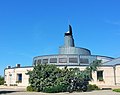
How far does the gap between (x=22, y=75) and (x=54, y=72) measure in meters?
27.1

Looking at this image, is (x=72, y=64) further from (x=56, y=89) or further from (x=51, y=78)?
(x=56, y=89)

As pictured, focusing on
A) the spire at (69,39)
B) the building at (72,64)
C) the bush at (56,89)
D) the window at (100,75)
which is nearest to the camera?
the bush at (56,89)

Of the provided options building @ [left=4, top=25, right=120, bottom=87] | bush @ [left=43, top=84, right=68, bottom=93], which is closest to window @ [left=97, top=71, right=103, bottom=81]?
building @ [left=4, top=25, right=120, bottom=87]

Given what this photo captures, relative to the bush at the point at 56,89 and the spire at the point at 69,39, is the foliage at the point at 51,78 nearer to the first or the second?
the bush at the point at 56,89

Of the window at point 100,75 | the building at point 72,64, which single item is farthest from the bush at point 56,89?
the window at point 100,75

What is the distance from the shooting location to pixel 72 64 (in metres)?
61.1

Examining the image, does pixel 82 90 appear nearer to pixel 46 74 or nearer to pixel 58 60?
pixel 46 74

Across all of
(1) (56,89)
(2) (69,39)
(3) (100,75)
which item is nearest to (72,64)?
(3) (100,75)

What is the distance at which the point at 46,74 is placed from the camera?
117 feet

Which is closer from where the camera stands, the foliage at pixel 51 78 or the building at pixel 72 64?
the foliage at pixel 51 78

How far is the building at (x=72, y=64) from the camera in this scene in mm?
55384

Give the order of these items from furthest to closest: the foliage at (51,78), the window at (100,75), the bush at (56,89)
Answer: the window at (100,75) → the foliage at (51,78) → the bush at (56,89)

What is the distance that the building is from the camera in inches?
2180

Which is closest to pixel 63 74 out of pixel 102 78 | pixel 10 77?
pixel 102 78
